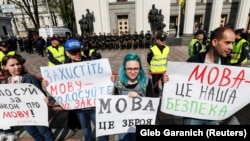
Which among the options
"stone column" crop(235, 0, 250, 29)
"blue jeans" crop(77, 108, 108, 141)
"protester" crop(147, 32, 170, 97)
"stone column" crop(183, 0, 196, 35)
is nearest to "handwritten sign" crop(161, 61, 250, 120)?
"blue jeans" crop(77, 108, 108, 141)

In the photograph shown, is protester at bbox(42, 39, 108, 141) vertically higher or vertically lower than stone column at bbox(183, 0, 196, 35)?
lower

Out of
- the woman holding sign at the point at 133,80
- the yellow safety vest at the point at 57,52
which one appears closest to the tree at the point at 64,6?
the yellow safety vest at the point at 57,52

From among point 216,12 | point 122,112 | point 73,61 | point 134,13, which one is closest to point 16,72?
point 73,61

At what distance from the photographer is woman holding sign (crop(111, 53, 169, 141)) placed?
7.25 ft

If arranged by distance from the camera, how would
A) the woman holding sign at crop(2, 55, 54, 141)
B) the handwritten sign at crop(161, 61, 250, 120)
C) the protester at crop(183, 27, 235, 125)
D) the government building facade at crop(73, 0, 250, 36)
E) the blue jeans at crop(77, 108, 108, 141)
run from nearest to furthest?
the protester at crop(183, 27, 235, 125) < the handwritten sign at crop(161, 61, 250, 120) < the woman holding sign at crop(2, 55, 54, 141) < the blue jeans at crop(77, 108, 108, 141) < the government building facade at crop(73, 0, 250, 36)

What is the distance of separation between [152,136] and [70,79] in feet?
5.27

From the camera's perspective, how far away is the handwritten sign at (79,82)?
2.60m

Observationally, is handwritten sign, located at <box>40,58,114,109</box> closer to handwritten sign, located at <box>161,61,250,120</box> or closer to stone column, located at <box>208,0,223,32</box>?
handwritten sign, located at <box>161,61,250,120</box>

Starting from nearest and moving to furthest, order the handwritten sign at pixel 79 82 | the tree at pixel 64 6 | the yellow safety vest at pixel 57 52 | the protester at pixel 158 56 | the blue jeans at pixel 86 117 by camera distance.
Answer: the handwritten sign at pixel 79 82 → the blue jeans at pixel 86 117 → the protester at pixel 158 56 → the yellow safety vest at pixel 57 52 → the tree at pixel 64 6

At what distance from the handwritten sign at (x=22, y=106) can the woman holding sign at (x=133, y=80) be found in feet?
3.88

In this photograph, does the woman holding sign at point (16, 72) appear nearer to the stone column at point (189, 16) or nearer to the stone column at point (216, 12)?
the stone column at point (189, 16)

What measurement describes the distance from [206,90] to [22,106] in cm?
257

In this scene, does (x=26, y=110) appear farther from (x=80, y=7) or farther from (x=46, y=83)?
(x=80, y=7)

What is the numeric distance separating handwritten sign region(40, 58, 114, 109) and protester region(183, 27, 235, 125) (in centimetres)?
122
